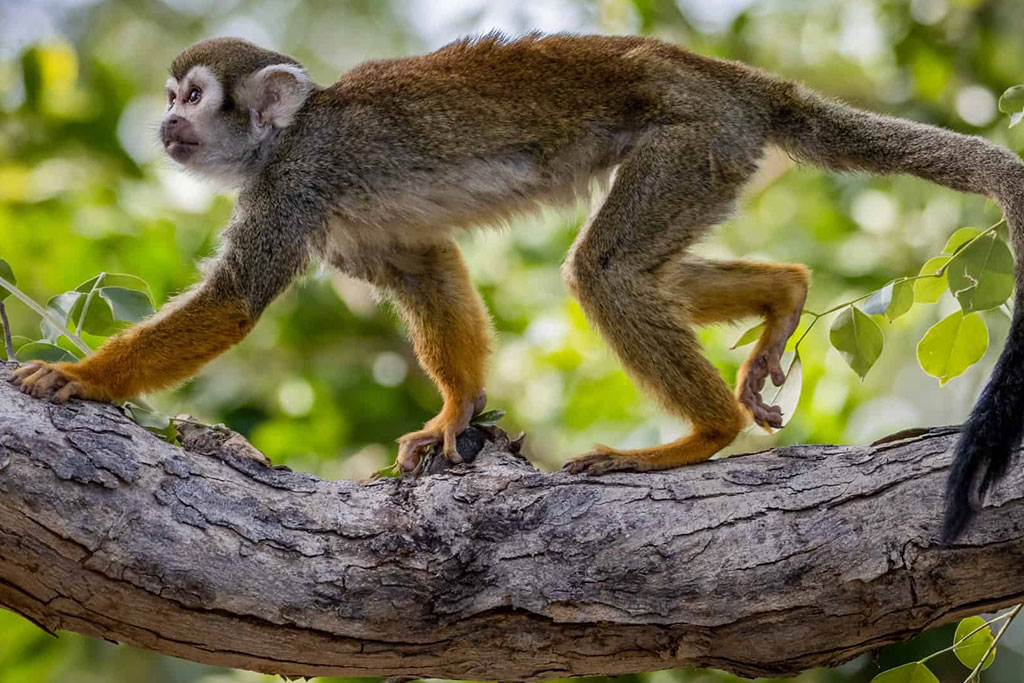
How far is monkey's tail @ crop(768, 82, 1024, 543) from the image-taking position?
3.44 m

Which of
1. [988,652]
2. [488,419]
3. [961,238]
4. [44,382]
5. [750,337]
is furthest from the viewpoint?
[750,337]

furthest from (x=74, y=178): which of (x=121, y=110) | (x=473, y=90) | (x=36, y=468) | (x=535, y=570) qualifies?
(x=535, y=570)

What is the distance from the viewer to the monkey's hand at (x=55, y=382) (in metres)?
3.92

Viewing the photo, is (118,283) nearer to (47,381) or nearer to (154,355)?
(154,355)

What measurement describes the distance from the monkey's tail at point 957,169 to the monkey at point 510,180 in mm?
12

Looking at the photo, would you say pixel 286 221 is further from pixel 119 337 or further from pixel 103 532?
pixel 103 532

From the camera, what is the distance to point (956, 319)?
4.06 metres

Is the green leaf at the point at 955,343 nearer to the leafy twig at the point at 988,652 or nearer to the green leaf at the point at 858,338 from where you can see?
the green leaf at the point at 858,338

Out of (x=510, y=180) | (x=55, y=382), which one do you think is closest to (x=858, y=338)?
(x=510, y=180)

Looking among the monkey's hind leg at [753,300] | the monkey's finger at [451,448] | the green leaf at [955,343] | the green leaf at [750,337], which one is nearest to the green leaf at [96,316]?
the monkey's finger at [451,448]

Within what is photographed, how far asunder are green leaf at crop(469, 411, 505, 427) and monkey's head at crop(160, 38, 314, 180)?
1746 mm

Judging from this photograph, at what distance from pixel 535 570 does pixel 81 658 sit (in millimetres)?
5286

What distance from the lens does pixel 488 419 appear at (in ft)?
16.5

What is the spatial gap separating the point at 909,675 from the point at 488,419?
2.05 meters
